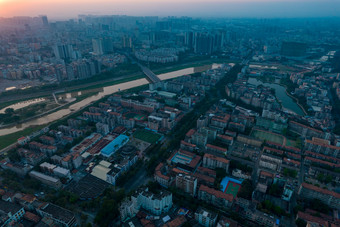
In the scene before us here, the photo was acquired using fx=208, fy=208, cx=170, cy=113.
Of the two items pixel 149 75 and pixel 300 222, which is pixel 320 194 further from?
pixel 149 75

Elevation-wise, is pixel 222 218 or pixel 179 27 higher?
pixel 179 27

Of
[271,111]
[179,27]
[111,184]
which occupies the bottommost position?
[111,184]

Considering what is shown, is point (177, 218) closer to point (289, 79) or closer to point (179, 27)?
point (289, 79)

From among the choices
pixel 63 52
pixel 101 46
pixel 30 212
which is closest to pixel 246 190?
pixel 30 212

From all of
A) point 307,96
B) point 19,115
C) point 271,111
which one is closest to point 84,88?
point 19,115

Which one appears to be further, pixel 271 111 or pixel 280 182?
pixel 271 111

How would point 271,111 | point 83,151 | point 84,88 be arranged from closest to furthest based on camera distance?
1. point 83,151
2. point 271,111
3. point 84,88
